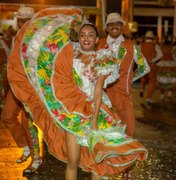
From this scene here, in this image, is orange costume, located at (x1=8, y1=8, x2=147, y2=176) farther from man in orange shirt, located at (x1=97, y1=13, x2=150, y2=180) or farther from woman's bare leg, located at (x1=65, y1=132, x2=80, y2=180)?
man in orange shirt, located at (x1=97, y1=13, x2=150, y2=180)

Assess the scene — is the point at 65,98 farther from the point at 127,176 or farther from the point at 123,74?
the point at 123,74

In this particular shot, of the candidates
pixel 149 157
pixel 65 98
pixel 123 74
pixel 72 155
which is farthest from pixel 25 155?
pixel 65 98

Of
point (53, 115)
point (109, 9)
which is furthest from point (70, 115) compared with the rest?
point (109, 9)

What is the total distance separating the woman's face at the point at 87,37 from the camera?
5.20 meters

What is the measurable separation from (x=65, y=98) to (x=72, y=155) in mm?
520

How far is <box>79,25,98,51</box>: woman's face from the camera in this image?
17.0ft

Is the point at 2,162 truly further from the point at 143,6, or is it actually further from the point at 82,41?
the point at 143,6

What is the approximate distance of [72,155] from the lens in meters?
5.05

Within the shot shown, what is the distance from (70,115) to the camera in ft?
16.4

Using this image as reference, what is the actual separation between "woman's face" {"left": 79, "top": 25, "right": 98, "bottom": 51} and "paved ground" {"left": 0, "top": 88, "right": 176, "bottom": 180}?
5.96ft

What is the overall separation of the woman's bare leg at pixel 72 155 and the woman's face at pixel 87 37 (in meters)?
0.84

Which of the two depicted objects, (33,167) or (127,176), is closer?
(127,176)

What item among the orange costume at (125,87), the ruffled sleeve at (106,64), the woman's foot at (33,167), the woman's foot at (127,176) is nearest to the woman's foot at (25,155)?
the woman's foot at (33,167)

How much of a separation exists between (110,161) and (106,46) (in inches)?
71.4
